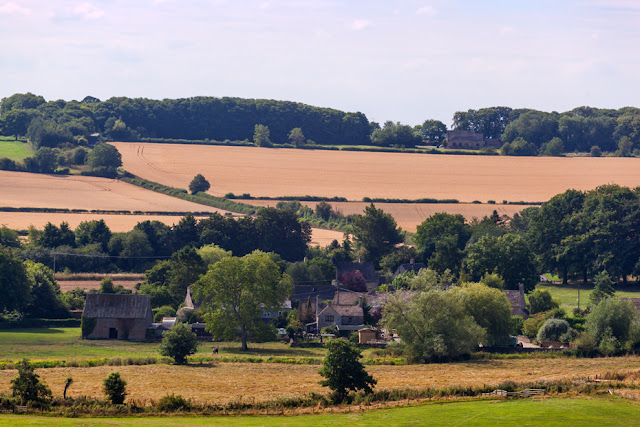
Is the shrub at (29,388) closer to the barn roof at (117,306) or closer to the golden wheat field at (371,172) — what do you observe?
the barn roof at (117,306)

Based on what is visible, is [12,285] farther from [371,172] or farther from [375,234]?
[371,172]

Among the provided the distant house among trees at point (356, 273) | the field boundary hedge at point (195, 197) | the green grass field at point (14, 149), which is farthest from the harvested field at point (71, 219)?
the green grass field at point (14, 149)

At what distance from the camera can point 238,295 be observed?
76938 millimetres

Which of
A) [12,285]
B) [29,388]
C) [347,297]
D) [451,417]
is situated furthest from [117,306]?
[451,417]

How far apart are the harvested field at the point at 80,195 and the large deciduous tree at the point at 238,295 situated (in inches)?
2091

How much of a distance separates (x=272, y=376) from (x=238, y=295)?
18666 millimetres

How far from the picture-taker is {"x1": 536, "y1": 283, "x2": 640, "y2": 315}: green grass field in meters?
89.4

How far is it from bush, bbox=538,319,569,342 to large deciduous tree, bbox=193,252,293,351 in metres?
21.1

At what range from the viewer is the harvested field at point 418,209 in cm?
13112

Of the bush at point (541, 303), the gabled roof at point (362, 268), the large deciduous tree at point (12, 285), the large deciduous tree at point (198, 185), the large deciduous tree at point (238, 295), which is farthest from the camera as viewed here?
the large deciduous tree at point (198, 185)

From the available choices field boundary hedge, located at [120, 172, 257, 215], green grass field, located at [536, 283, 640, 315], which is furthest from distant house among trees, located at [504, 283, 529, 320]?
field boundary hedge, located at [120, 172, 257, 215]

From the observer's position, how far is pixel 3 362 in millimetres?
60219

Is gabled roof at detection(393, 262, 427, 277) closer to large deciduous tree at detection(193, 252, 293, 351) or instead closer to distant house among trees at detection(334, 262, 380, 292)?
distant house among trees at detection(334, 262, 380, 292)

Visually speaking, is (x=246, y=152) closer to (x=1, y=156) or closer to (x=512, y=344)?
(x=1, y=156)
